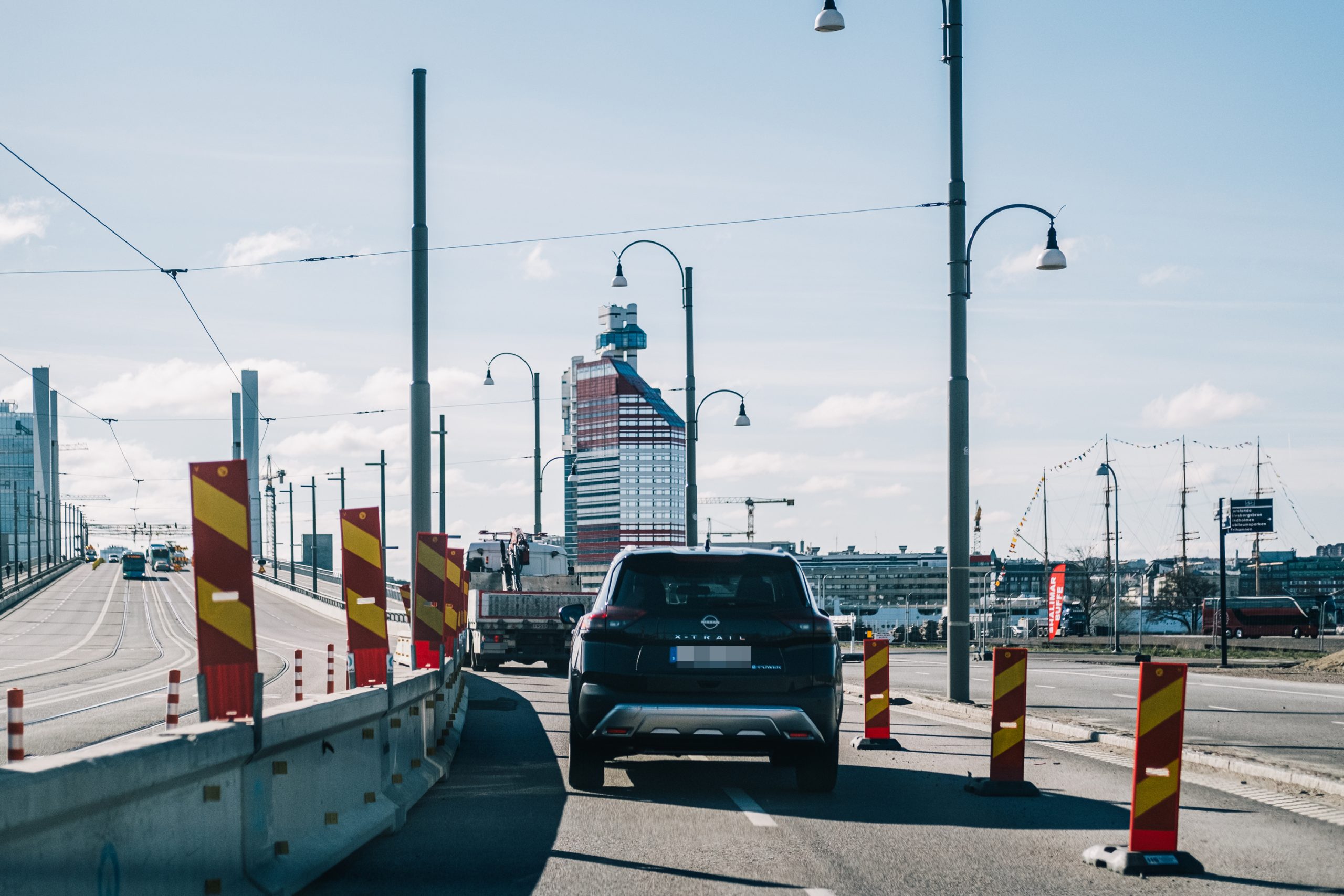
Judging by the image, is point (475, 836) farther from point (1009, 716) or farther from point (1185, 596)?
point (1185, 596)

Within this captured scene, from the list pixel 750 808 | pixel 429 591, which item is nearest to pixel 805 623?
pixel 750 808

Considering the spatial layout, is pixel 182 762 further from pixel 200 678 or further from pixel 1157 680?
pixel 1157 680

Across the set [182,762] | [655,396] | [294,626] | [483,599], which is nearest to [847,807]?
[182,762]

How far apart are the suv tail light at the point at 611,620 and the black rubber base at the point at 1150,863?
3.65 meters

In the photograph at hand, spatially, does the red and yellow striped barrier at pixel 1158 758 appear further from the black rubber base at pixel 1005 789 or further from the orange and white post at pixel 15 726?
the orange and white post at pixel 15 726

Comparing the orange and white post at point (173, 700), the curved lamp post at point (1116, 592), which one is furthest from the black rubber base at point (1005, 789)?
the curved lamp post at point (1116, 592)

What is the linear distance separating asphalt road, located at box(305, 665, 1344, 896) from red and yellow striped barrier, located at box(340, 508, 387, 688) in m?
1.16

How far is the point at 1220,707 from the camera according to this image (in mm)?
20344

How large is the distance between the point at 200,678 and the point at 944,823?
15.9 ft

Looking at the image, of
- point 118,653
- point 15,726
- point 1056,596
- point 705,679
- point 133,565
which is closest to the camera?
point 15,726

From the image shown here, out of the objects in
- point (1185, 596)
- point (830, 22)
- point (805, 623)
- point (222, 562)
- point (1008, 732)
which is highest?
point (830, 22)

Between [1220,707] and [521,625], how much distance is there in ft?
44.6

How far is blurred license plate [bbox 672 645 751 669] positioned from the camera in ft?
33.1

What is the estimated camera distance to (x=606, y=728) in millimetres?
10055
